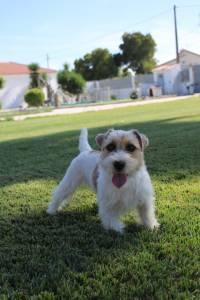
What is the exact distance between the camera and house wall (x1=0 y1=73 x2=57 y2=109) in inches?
2037

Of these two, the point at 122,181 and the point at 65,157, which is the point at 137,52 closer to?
the point at 65,157

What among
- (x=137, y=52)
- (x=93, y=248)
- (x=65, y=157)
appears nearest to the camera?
(x=93, y=248)

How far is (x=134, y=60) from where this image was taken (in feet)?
219

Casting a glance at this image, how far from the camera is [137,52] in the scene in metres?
65.9

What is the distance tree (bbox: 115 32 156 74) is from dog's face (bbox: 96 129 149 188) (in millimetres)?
62899

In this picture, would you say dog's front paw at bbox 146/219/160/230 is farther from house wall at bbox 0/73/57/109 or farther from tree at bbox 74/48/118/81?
tree at bbox 74/48/118/81

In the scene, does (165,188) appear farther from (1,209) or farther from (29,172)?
(29,172)

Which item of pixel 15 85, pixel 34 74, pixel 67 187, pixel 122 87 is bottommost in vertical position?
pixel 67 187

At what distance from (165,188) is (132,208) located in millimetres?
1356

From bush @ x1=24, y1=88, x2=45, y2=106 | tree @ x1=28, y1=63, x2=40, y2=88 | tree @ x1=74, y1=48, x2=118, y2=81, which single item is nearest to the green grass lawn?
bush @ x1=24, y1=88, x2=45, y2=106

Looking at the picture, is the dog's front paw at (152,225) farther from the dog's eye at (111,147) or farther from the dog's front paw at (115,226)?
the dog's eye at (111,147)

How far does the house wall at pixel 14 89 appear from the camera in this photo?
170 feet

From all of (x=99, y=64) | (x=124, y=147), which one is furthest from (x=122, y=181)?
(x=99, y=64)

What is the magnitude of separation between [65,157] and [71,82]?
41478 mm
